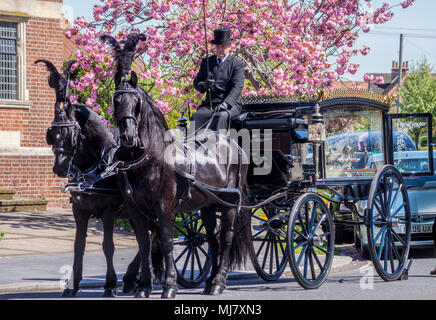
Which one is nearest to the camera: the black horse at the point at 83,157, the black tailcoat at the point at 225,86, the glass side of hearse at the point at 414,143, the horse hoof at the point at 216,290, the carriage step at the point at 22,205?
the black horse at the point at 83,157

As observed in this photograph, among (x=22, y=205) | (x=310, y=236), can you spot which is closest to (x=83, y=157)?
(x=310, y=236)

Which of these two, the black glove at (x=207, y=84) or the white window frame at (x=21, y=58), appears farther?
the white window frame at (x=21, y=58)

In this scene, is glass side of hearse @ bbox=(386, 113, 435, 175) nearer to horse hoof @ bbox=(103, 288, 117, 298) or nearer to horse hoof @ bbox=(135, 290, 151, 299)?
horse hoof @ bbox=(135, 290, 151, 299)

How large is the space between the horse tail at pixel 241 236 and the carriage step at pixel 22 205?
11.7 metres

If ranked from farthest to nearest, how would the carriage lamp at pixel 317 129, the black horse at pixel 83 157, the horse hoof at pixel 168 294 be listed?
the carriage lamp at pixel 317 129
the black horse at pixel 83 157
the horse hoof at pixel 168 294

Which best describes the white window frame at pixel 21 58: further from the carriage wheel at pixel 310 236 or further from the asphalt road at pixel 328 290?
the carriage wheel at pixel 310 236

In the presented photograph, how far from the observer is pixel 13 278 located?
10820 millimetres

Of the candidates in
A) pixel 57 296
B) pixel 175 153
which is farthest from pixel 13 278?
pixel 175 153

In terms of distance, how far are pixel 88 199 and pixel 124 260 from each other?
494 cm

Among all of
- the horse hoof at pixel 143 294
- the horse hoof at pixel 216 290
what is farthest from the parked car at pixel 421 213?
the horse hoof at pixel 143 294

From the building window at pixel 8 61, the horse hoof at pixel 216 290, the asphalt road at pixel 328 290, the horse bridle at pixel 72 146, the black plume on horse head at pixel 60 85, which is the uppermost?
the building window at pixel 8 61

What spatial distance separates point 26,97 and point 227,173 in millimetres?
13367

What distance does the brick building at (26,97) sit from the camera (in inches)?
840
